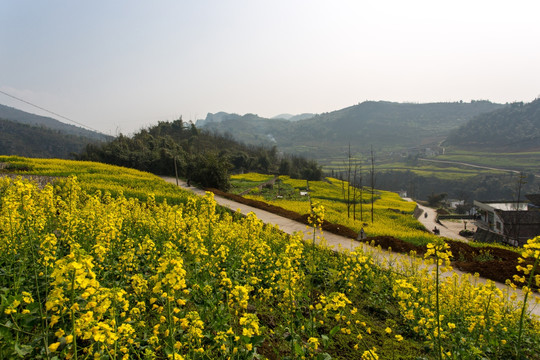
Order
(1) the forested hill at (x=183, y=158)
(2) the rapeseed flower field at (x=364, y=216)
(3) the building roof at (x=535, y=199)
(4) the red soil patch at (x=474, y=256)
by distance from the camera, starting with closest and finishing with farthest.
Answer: (4) the red soil patch at (x=474, y=256) → (2) the rapeseed flower field at (x=364, y=216) → (1) the forested hill at (x=183, y=158) → (3) the building roof at (x=535, y=199)

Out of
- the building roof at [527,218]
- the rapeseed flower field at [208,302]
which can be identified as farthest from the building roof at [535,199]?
the rapeseed flower field at [208,302]

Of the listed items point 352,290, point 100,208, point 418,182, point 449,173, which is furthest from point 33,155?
point 449,173

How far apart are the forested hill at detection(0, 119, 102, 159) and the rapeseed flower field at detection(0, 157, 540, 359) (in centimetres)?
5776

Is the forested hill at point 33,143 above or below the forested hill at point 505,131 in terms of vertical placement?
below

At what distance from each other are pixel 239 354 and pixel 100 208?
5.55 meters

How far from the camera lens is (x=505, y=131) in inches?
5340

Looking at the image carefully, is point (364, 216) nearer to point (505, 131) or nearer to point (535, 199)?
point (535, 199)

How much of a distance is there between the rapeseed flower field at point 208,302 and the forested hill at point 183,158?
18915 millimetres

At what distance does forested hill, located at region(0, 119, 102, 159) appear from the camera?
5406cm

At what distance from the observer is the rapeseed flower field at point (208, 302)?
2441 millimetres

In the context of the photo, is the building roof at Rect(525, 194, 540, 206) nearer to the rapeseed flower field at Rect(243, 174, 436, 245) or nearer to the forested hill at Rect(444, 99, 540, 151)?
the rapeseed flower field at Rect(243, 174, 436, 245)

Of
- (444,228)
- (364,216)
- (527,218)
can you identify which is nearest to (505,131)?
(444,228)

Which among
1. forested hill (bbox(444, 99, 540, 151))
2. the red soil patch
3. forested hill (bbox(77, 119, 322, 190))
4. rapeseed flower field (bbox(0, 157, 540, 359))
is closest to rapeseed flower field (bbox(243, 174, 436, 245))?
the red soil patch

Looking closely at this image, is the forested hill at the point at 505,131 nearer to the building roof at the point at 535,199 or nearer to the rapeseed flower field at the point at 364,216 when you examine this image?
the building roof at the point at 535,199
